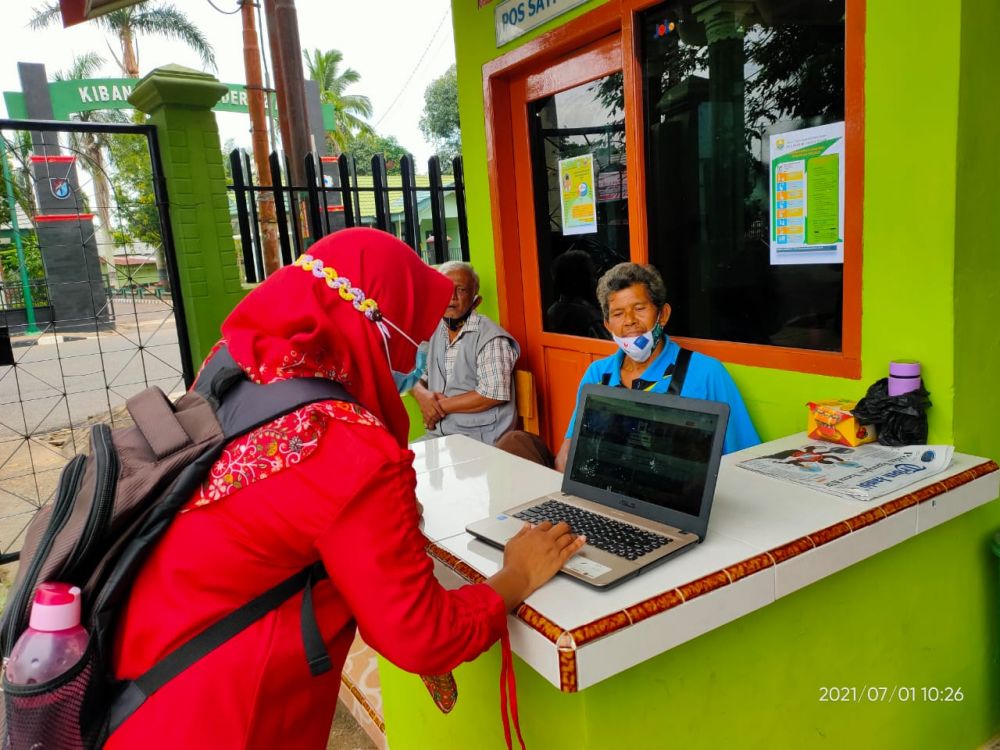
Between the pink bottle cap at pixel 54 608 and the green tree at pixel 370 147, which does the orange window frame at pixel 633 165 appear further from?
the green tree at pixel 370 147

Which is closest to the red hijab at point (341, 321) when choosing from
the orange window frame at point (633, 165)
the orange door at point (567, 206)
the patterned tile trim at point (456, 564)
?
the patterned tile trim at point (456, 564)

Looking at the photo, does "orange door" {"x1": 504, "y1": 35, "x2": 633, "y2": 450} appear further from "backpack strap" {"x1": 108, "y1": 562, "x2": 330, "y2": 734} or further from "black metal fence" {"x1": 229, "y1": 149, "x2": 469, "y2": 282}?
"backpack strap" {"x1": 108, "y1": 562, "x2": 330, "y2": 734}

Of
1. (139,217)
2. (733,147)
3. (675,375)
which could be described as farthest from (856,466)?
(139,217)

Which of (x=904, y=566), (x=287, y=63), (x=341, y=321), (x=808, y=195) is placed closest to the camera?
(x=341, y=321)

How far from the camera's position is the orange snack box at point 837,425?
2.19 meters

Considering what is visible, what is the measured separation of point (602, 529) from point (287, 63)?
797 cm

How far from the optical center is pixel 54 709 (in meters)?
1.13

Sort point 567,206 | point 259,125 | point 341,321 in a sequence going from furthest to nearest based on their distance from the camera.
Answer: point 259,125 → point 567,206 → point 341,321

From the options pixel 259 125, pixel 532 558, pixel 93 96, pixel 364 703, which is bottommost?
pixel 364 703

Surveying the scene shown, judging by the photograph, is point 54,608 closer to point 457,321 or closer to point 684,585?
point 684,585

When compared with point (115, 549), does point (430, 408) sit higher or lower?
lower

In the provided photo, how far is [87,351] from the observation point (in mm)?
11891

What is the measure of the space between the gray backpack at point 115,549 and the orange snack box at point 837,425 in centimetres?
160
